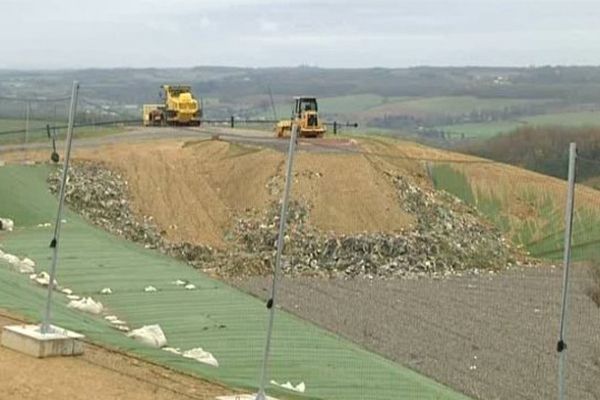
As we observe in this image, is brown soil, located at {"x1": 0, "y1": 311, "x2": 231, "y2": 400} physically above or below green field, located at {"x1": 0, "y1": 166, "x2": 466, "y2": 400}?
above

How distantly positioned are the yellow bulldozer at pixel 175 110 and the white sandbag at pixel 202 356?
108ft

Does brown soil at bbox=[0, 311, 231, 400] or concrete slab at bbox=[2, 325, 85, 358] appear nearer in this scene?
brown soil at bbox=[0, 311, 231, 400]

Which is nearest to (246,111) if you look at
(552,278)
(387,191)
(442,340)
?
(387,191)

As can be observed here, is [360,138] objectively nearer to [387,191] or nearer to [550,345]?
[387,191]

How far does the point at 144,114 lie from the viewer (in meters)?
50.5

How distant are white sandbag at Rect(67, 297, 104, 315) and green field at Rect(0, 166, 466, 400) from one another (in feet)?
0.83

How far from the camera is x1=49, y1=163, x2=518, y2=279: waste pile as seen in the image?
33656 millimetres

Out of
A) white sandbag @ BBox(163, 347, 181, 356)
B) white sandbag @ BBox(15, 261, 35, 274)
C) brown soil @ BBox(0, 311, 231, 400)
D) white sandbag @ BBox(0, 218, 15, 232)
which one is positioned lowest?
white sandbag @ BBox(0, 218, 15, 232)

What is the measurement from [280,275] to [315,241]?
4347 mm

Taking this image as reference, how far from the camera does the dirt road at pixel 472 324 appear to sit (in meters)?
20.3

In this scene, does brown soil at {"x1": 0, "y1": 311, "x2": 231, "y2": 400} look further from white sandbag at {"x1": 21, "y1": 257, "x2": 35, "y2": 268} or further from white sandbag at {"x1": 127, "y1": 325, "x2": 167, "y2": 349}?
white sandbag at {"x1": 21, "y1": 257, "x2": 35, "y2": 268}

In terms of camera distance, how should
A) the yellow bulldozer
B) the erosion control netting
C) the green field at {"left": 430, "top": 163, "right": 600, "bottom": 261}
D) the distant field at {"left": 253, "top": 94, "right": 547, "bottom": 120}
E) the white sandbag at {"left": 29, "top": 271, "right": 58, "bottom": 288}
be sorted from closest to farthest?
1. the erosion control netting
2. the white sandbag at {"left": 29, "top": 271, "right": 58, "bottom": 288}
3. the green field at {"left": 430, "top": 163, "right": 600, "bottom": 261}
4. the yellow bulldozer
5. the distant field at {"left": 253, "top": 94, "right": 547, "bottom": 120}

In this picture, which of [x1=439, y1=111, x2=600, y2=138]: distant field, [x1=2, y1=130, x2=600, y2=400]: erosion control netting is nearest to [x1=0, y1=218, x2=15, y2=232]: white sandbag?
[x1=2, y1=130, x2=600, y2=400]: erosion control netting

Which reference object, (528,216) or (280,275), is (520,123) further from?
(280,275)
